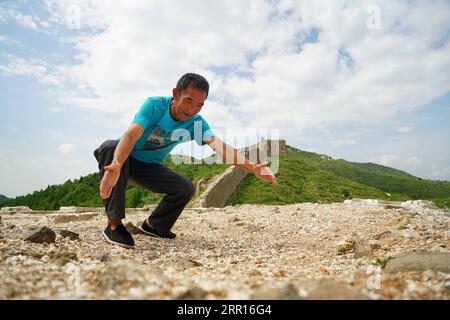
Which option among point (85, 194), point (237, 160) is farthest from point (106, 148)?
point (85, 194)

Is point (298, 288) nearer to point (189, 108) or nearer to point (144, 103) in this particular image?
point (189, 108)

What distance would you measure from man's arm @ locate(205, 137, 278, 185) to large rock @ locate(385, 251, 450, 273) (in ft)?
7.08

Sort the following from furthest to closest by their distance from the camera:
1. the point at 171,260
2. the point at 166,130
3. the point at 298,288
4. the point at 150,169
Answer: the point at 150,169 < the point at 166,130 < the point at 171,260 < the point at 298,288

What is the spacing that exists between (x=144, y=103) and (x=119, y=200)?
1456 millimetres

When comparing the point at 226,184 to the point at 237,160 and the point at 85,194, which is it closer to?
the point at 85,194

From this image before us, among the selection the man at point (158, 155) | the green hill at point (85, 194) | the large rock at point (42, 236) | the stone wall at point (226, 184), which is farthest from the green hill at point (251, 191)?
the large rock at point (42, 236)

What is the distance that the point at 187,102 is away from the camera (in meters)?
4.98

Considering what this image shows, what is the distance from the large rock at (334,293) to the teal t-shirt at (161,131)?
3625 mm

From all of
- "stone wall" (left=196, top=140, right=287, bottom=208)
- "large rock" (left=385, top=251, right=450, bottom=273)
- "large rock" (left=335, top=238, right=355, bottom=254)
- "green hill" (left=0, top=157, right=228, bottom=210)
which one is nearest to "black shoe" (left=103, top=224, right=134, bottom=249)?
"large rock" (left=335, top=238, right=355, bottom=254)

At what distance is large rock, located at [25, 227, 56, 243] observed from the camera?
4539 mm

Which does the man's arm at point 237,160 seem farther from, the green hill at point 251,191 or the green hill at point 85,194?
the green hill at point 85,194

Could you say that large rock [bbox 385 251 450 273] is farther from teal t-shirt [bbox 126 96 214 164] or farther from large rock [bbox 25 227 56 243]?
large rock [bbox 25 227 56 243]
